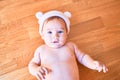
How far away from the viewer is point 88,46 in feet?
3.84

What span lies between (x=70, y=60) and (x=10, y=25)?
0.43 meters

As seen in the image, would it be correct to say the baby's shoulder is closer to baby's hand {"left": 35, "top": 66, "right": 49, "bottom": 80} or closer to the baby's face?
the baby's face

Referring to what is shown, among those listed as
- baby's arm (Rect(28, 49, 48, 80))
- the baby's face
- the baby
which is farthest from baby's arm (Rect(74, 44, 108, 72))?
baby's arm (Rect(28, 49, 48, 80))

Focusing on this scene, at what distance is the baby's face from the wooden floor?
138 millimetres

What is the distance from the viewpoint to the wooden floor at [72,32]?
1.10 metres

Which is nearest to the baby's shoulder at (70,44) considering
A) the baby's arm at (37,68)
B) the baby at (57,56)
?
the baby at (57,56)

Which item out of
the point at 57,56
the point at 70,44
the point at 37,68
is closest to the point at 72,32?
the point at 70,44

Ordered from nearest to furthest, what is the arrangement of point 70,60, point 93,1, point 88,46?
point 70,60 → point 88,46 → point 93,1

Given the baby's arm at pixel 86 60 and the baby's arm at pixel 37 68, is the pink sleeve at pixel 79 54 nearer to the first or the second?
the baby's arm at pixel 86 60

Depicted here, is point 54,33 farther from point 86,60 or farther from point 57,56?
point 86,60

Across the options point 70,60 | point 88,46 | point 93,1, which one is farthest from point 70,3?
point 70,60

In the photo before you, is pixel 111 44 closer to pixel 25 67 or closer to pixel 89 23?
pixel 89 23

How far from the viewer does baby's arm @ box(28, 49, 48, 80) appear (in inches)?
37.5

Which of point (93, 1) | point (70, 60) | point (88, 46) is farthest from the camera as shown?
point (93, 1)
